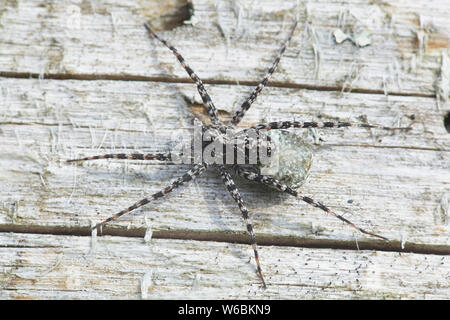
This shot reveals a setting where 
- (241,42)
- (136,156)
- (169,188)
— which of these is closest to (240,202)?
(169,188)

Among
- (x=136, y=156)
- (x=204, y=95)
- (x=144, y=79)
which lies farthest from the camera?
(x=144, y=79)

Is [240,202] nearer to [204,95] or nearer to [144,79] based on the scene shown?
[204,95]

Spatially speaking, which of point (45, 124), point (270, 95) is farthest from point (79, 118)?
point (270, 95)

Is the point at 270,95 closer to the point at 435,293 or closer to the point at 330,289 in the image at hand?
the point at 330,289

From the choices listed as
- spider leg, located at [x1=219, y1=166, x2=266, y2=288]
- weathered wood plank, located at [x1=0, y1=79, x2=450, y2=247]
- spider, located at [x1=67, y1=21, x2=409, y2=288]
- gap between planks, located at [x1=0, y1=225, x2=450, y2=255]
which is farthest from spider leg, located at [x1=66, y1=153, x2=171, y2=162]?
gap between planks, located at [x1=0, y1=225, x2=450, y2=255]

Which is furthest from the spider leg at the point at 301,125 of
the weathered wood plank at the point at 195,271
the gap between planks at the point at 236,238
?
the weathered wood plank at the point at 195,271

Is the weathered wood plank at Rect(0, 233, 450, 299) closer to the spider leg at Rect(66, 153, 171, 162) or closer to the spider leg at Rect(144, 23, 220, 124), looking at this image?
the spider leg at Rect(66, 153, 171, 162)
